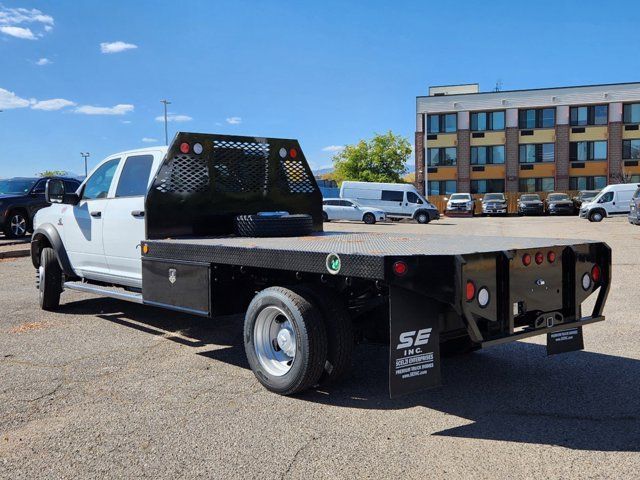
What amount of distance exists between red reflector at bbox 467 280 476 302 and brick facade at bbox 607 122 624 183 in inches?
2168

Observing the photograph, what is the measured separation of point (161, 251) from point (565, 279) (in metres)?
3.26

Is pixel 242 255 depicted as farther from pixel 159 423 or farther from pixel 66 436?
pixel 66 436

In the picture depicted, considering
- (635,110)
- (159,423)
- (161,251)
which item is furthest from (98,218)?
(635,110)

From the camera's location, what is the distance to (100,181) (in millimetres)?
7422

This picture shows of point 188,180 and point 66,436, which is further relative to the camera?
point 188,180

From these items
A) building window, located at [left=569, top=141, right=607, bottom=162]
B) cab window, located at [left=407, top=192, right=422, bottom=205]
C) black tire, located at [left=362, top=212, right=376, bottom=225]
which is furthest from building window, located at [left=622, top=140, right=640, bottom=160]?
black tire, located at [left=362, top=212, right=376, bottom=225]

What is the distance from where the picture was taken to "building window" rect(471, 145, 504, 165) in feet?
183

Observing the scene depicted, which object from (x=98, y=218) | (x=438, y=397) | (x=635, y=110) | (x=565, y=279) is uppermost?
(x=635, y=110)

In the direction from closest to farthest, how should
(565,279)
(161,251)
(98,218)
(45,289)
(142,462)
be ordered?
(142,462), (565,279), (161,251), (98,218), (45,289)

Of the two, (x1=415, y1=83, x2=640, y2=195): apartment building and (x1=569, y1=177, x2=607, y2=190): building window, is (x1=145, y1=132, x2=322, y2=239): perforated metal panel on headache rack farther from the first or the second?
(x1=569, y1=177, x2=607, y2=190): building window

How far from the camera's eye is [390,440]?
3.81m

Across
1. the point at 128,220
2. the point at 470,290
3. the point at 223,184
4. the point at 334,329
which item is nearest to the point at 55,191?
the point at 128,220

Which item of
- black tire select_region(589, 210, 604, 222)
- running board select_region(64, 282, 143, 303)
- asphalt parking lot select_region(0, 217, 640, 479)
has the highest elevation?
black tire select_region(589, 210, 604, 222)

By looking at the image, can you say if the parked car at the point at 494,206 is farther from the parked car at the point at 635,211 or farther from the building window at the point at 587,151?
the parked car at the point at 635,211
